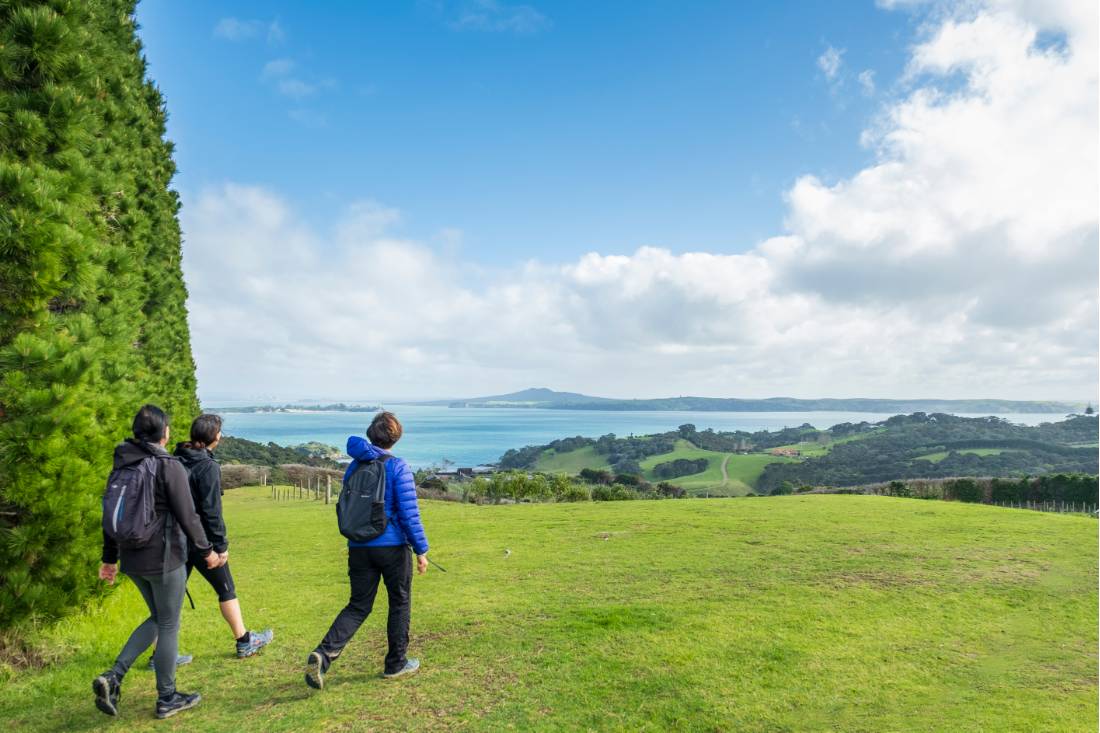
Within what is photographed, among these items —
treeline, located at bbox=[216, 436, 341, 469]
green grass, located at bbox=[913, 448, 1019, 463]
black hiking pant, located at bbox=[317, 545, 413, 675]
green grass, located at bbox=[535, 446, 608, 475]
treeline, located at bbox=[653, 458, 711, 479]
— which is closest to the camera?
black hiking pant, located at bbox=[317, 545, 413, 675]

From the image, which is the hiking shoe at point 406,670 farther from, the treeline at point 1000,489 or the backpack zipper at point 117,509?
the treeline at point 1000,489

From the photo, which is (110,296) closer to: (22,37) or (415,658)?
(22,37)

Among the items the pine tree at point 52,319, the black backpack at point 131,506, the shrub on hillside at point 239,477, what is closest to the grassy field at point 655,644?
the pine tree at point 52,319

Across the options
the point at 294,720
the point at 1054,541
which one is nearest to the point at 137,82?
the point at 294,720

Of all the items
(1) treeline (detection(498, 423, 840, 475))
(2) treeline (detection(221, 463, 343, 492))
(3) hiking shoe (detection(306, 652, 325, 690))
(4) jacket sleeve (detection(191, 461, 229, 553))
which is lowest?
(1) treeline (detection(498, 423, 840, 475))

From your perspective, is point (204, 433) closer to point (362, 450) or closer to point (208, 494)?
point (208, 494)

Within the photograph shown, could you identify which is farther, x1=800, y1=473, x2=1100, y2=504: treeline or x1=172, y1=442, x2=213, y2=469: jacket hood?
x1=800, y1=473, x2=1100, y2=504: treeline

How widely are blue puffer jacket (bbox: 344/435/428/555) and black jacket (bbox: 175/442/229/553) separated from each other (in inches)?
50.3

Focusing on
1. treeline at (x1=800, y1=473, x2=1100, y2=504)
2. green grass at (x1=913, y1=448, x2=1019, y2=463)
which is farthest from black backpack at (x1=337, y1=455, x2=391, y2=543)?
green grass at (x1=913, y1=448, x2=1019, y2=463)

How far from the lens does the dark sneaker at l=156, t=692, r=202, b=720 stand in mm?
4422

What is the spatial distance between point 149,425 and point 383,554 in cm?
212

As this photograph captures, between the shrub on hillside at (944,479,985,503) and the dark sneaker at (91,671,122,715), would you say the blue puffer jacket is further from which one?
the shrub on hillside at (944,479,985,503)

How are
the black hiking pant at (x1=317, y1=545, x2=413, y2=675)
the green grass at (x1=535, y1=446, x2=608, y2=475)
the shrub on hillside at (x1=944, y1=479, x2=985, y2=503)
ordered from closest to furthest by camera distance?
the black hiking pant at (x1=317, y1=545, x2=413, y2=675) < the shrub on hillside at (x1=944, y1=479, x2=985, y2=503) < the green grass at (x1=535, y1=446, x2=608, y2=475)

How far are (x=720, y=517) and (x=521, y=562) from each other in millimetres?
7715
